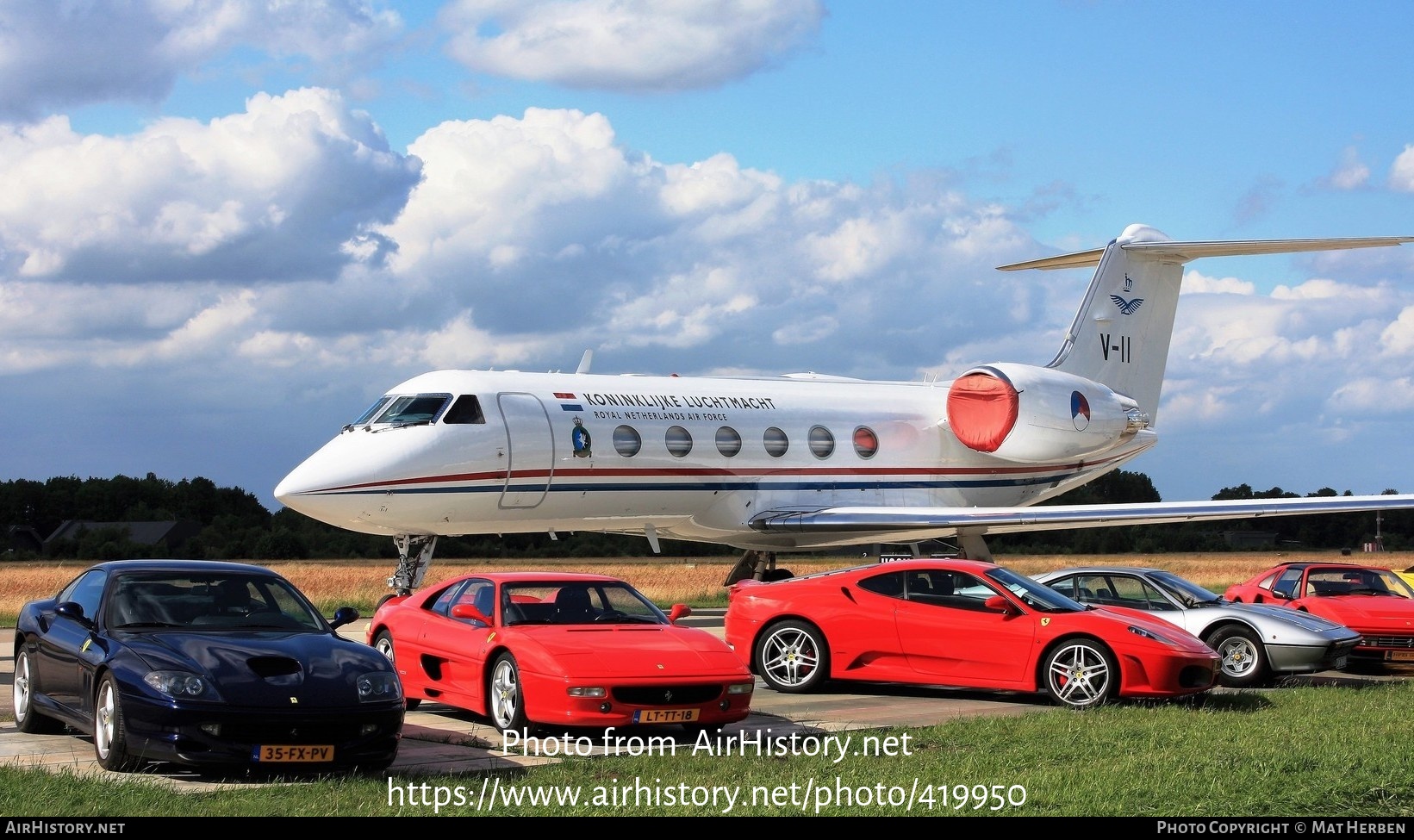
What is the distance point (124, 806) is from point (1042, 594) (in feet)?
28.1

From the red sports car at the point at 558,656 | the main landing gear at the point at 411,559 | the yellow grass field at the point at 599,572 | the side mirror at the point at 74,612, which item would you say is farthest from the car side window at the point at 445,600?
the yellow grass field at the point at 599,572

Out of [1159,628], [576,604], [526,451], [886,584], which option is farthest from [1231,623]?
[526,451]

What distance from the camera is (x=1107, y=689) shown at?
1294 cm

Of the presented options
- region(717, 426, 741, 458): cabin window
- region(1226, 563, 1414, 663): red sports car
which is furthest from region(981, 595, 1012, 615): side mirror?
region(717, 426, 741, 458): cabin window

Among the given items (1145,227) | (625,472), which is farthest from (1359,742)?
(1145,227)

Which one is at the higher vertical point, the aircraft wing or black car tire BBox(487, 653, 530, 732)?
the aircraft wing

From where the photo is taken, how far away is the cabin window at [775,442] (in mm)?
26281

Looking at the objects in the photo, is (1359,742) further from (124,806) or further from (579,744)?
(124,806)

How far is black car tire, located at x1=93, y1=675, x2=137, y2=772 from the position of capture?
9.23 metres

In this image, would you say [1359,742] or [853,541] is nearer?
[1359,742]

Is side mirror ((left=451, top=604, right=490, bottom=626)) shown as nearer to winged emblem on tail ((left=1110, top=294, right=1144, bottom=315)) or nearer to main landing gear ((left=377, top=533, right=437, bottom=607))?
main landing gear ((left=377, top=533, right=437, bottom=607))

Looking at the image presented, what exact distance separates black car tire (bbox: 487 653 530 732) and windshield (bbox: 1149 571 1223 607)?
790 centimetres

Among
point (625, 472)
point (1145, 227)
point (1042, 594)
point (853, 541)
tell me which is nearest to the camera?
point (1042, 594)

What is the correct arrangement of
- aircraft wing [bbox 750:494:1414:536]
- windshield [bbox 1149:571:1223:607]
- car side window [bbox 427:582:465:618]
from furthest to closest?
1. aircraft wing [bbox 750:494:1414:536]
2. windshield [bbox 1149:571:1223:607]
3. car side window [bbox 427:582:465:618]
